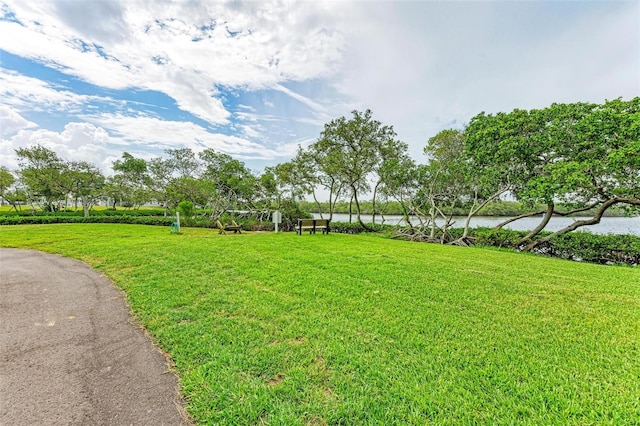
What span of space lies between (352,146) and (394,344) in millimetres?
16756

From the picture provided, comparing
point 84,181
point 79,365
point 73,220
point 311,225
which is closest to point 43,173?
point 84,181

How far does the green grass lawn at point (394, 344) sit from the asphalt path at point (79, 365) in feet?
0.64

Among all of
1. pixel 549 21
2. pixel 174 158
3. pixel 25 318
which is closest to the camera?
pixel 25 318

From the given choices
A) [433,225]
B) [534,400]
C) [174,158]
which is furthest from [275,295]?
[174,158]

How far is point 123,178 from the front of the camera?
28.5m

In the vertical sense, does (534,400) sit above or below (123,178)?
below

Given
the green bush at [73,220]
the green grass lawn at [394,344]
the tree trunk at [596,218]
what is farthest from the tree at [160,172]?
the tree trunk at [596,218]

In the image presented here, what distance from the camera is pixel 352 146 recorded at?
18.3 metres

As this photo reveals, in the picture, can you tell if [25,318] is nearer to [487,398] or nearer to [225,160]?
[487,398]

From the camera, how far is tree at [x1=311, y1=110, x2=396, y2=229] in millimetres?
17609

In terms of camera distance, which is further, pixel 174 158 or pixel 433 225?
pixel 174 158

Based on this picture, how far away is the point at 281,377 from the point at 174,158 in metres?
29.8

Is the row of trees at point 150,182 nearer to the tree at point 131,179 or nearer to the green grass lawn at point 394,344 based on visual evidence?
the tree at point 131,179

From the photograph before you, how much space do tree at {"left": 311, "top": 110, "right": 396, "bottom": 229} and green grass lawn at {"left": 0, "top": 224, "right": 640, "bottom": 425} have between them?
1295 centimetres
